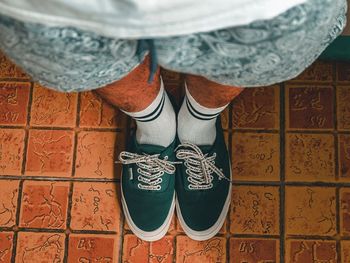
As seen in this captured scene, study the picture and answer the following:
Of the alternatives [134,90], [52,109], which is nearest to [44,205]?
[52,109]

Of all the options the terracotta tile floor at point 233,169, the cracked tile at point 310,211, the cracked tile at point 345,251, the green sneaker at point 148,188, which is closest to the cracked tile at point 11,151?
the terracotta tile floor at point 233,169

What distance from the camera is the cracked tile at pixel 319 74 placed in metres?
1.06

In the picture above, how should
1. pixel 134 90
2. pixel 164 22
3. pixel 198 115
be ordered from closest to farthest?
pixel 164 22 → pixel 134 90 → pixel 198 115

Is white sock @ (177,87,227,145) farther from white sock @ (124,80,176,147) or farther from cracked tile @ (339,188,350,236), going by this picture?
cracked tile @ (339,188,350,236)

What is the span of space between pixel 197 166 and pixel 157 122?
5.1 inches

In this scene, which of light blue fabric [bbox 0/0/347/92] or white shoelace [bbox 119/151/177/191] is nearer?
light blue fabric [bbox 0/0/347/92]

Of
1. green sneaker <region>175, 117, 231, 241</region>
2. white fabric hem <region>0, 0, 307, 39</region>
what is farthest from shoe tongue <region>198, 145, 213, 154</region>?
white fabric hem <region>0, 0, 307, 39</region>

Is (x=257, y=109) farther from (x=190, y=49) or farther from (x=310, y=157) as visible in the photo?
(x=190, y=49)

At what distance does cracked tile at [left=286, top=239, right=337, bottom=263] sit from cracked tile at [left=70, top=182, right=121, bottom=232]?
1.06 feet

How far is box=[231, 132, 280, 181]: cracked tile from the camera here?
3.35ft

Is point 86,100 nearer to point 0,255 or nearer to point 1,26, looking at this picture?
point 0,255

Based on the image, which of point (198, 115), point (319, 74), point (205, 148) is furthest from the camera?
point (319, 74)

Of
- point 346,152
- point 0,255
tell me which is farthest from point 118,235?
point 346,152

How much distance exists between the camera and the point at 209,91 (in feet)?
2.41
